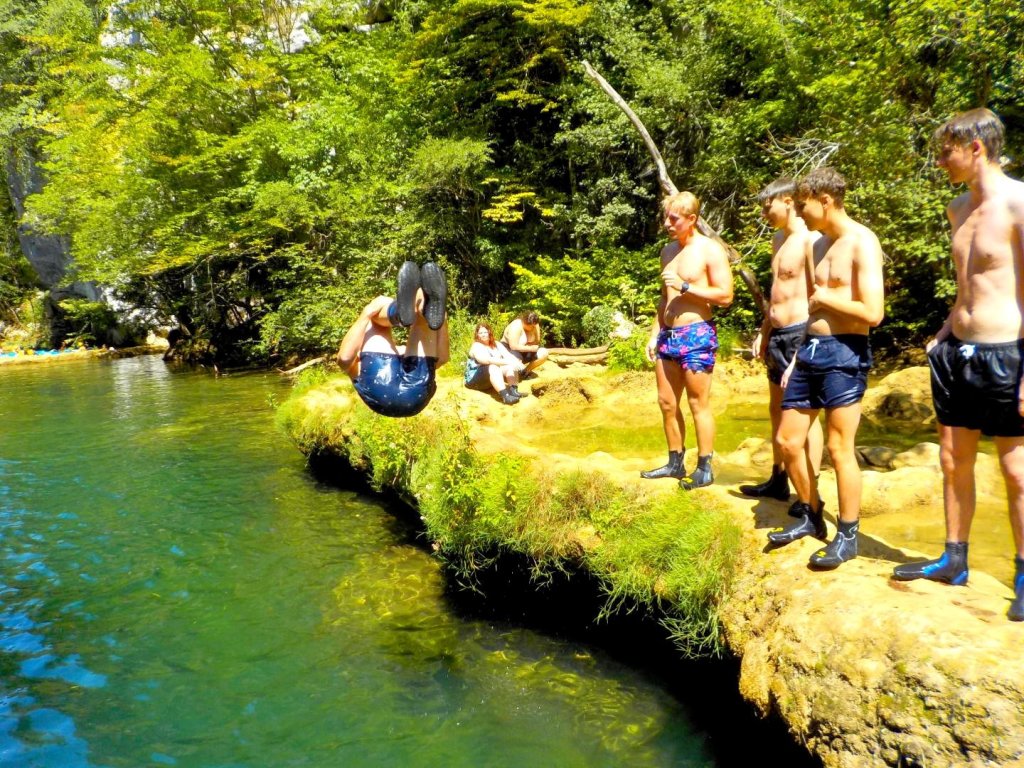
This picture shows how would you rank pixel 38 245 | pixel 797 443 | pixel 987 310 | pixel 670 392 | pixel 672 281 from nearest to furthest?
1. pixel 987 310
2. pixel 797 443
3. pixel 672 281
4. pixel 670 392
5. pixel 38 245

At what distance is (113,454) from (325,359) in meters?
6.78

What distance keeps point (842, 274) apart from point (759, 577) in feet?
A: 5.69

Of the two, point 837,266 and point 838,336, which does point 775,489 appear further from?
point 837,266

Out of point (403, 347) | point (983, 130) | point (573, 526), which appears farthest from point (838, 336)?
point (403, 347)

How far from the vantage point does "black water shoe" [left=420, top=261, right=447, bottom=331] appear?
15.9ft

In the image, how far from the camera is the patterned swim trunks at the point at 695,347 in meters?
4.65

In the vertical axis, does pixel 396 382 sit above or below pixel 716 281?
below

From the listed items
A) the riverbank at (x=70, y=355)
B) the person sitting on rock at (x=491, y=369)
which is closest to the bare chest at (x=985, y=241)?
the person sitting on rock at (x=491, y=369)

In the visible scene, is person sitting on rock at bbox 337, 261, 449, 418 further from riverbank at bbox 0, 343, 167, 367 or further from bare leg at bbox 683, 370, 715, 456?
riverbank at bbox 0, 343, 167, 367

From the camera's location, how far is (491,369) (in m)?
9.01

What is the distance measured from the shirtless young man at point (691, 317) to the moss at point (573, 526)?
1.51 feet

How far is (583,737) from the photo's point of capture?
405 centimetres

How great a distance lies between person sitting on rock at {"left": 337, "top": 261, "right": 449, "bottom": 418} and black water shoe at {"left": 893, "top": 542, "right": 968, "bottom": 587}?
323cm

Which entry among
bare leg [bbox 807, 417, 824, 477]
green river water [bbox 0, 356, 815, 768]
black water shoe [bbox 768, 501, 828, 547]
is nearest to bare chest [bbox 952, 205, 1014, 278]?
bare leg [bbox 807, 417, 824, 477]
